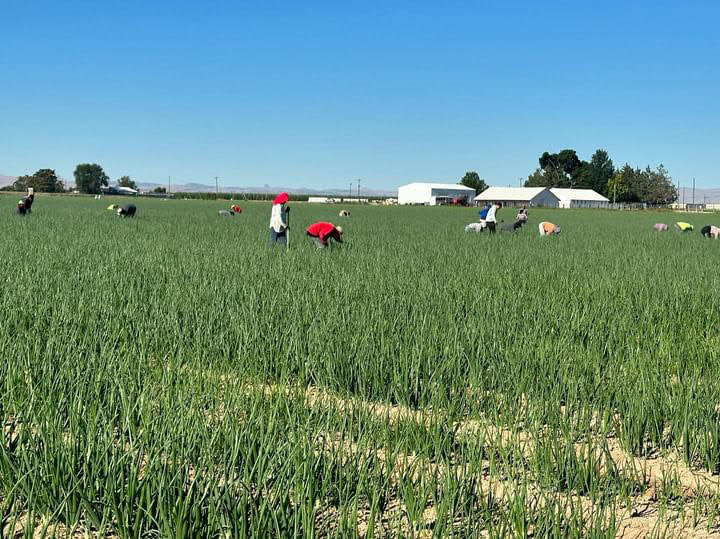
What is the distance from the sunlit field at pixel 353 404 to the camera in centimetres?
197

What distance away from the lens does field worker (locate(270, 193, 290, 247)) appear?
9.70 metres

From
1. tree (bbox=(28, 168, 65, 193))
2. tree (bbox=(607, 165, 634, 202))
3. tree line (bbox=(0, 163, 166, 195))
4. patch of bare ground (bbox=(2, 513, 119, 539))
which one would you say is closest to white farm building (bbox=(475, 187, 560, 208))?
tree (bbox=(607, 165, 634, 202))

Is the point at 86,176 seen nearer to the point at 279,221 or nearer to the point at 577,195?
the point at 577,195

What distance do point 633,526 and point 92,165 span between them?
120 m

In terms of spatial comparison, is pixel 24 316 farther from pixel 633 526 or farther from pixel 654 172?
pixel 654 172

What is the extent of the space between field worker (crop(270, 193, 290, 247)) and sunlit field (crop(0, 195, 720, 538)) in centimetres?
233

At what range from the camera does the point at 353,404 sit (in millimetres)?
2801

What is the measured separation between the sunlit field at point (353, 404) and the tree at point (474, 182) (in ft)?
322

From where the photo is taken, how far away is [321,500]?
2.06 m

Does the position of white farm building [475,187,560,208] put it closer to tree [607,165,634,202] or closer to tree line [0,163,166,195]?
tree [607,165,634,202]

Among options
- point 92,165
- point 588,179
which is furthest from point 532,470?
point 92,165

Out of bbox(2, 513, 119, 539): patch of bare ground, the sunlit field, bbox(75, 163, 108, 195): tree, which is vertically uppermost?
bbox(75, 163, 108, 195): tree

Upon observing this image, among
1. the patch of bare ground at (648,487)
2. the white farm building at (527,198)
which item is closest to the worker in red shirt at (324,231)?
the patch of bare ground at (648,487)

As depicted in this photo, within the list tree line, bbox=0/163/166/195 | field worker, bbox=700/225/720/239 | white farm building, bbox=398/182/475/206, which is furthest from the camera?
tree line, bbox=0/163/166/195
